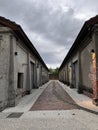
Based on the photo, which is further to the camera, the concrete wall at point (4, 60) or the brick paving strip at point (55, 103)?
the concrete wall at point (4, 60)

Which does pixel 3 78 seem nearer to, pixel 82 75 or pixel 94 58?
pixel 94 58

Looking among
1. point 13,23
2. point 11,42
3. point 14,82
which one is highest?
point 13,23

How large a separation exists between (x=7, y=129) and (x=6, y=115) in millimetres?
1835

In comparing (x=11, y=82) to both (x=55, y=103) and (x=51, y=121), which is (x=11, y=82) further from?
(x=51, y=121)

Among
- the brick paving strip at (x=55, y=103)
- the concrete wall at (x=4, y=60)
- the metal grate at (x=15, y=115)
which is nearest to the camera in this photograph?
the metal grate at (x=15, y=115)

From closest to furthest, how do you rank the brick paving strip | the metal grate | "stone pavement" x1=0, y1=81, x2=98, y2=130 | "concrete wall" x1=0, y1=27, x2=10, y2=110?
"stone pavement" x1=0, y1=81, x2=98, y2=130, the metal grate, the brick paving strip, "concrete wall" x1=0, y1=27, x2=10, y2=110

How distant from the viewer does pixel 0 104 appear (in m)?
8.00

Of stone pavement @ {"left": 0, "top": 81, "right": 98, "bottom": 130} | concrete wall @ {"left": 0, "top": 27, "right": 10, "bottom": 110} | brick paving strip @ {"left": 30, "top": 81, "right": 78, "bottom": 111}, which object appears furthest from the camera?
concrete wall @ {"left": 0, "top": 27, "right": 10, "bottom": 110}

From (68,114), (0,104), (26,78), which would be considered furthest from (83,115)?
(26,78)

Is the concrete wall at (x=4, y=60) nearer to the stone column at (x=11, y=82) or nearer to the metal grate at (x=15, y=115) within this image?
the stone column at (x=11, y=82)

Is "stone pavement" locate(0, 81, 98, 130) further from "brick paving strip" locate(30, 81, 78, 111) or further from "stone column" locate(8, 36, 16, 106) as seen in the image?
"stone column" locate(8, 36, 16, 106)

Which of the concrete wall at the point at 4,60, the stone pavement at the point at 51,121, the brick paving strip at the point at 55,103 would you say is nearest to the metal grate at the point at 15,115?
the stone pavement at the point at 51,121

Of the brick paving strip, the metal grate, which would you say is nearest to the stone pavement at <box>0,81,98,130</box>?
the metal grate

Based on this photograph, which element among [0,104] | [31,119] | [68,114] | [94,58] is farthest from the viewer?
[94,58]
